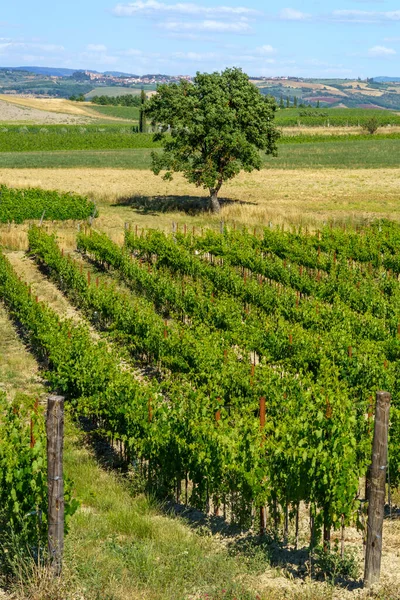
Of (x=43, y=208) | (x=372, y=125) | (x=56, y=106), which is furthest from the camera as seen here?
(x=56, y=106)

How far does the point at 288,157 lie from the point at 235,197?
2791 centimetres

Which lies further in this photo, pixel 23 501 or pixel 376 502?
pixel 23 501

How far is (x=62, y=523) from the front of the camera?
790 centimetres

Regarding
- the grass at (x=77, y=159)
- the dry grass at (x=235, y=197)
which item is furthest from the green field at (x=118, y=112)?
the dry grass at (x=235, y=197)

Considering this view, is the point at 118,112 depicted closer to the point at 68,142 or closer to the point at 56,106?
the point at 56,106

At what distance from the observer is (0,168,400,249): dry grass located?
3553 cm

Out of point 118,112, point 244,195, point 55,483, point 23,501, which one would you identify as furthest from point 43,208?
point 118,112

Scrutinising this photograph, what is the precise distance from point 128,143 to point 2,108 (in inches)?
2487

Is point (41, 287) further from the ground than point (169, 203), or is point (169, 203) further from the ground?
point (169, 203)

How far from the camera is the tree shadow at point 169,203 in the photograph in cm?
3969

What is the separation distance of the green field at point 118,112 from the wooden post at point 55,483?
142m

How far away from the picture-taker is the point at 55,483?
7871 millimetres

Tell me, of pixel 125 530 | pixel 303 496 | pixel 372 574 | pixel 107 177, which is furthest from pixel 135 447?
pixel 107 177

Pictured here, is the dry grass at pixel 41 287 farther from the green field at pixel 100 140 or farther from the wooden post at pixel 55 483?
the green field at pixel 100 140
